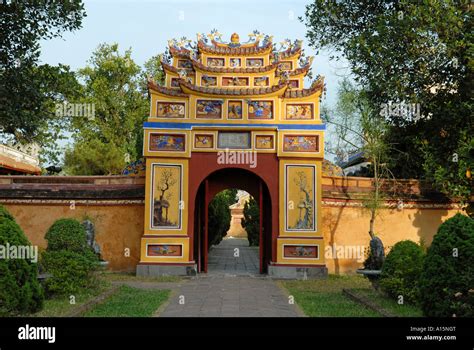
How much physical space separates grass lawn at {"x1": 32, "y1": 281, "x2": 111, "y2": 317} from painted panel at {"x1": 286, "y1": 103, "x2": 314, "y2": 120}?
721cm

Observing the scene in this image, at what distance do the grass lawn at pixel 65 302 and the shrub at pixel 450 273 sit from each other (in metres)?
5.48

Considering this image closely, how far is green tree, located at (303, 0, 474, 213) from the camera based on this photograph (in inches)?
516

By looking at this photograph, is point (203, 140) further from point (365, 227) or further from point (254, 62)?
point (365, 227)

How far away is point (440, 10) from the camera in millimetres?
13086

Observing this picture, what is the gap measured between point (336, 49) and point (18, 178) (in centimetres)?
1156

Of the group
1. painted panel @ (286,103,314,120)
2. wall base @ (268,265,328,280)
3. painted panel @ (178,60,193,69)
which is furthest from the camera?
painted panel @ (178,60,193,69)

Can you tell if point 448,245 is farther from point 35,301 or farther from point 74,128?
point 74,128

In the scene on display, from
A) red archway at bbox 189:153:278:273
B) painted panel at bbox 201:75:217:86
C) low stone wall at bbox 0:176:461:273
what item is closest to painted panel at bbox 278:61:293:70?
painted panel at bbox 201:75:217:86

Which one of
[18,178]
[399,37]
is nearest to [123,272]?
[18,178]

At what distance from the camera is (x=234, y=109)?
48.1ft

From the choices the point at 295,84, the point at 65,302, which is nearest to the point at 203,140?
the point at 295,84

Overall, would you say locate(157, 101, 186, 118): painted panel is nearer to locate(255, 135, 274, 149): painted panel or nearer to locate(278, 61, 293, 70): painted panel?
locate(255, 135, 274, 149): painted panel

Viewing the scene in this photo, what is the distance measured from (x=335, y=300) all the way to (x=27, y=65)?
10810 millimetres

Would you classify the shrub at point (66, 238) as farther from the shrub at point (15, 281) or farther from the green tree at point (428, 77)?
the green tree at point (428, 77)
